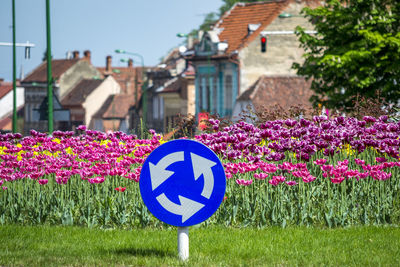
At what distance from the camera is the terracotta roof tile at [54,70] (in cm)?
10391

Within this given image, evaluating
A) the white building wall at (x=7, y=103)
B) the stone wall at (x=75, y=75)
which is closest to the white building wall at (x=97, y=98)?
the stone wall at (x=75, y=75)

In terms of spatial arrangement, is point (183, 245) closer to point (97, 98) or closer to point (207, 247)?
point (207, 247)

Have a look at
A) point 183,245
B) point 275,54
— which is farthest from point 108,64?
point 183,245

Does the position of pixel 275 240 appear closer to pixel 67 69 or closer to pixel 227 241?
pixel 227 241

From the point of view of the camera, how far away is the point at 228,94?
205 feet

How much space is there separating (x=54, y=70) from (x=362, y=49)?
7989 centimetres

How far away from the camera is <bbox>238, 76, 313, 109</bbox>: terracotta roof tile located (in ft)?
185

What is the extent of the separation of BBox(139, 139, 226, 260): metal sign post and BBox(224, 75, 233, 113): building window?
177ft

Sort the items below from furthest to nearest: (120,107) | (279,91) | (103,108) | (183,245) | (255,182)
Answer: (103,108) < (120,107) < (279,91) < (255,182) < (183,245)

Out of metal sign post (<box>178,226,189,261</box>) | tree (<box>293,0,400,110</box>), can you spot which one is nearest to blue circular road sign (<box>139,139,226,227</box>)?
metal sign post (<box>178,226,189,261</box>)

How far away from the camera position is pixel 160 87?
262ft

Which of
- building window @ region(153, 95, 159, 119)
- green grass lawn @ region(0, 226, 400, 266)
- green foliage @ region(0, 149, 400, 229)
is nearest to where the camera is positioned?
green grass lawn @ region(0, 226, 400, 266)

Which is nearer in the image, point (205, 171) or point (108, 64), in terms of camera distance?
point (205, 171)

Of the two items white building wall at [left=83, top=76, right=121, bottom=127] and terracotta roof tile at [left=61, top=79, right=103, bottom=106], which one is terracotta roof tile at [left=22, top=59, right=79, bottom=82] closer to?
terracotta roof tile at [left=61, top=79, right=103, bottom=106]
